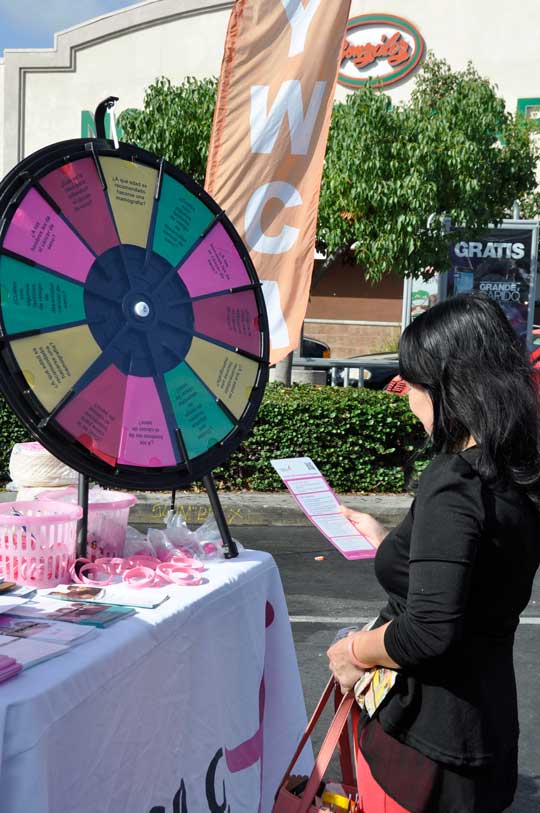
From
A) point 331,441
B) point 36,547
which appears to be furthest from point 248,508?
point 36,547

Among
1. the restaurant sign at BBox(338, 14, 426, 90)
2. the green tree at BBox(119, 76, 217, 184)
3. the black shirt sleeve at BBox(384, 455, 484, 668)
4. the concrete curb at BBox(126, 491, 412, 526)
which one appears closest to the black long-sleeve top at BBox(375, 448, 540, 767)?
the black shirt sleeve at BBox(384, 455, 484, 668)

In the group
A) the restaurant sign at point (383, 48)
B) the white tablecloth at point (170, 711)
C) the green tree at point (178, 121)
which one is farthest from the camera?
the restaurant sign at point (383, 48)

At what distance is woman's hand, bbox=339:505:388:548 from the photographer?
219 centimetres

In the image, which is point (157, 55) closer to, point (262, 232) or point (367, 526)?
point (262, 232)

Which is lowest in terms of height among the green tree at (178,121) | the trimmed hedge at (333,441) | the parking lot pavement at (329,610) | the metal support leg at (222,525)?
the parking lot pavement at (329,610)

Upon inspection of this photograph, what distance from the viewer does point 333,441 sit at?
861 centimetres

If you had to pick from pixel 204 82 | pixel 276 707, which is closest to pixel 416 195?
pixel 204 82

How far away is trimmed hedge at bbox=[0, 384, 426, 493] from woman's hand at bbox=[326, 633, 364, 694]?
21.6 ft

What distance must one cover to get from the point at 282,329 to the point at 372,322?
25.4 meters

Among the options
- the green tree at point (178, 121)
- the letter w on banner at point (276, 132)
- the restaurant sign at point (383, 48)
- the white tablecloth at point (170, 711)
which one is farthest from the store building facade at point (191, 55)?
the white tablecloth at point (170, 711)

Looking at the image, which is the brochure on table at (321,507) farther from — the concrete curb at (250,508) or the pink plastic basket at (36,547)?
the concrete curb at (250,508)

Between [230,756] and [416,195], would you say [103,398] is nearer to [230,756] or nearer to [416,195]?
[230,756]

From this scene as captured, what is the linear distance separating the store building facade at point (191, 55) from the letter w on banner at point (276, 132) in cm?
2136

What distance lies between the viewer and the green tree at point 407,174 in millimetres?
11305
